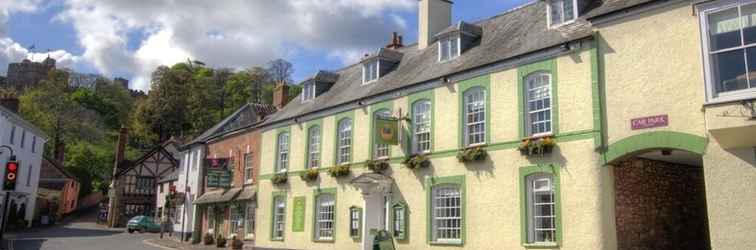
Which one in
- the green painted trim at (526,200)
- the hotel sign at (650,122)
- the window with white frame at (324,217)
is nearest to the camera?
the hotel sign at (650,122)

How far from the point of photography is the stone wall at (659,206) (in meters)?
15.2

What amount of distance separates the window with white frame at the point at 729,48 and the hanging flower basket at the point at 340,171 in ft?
42.7

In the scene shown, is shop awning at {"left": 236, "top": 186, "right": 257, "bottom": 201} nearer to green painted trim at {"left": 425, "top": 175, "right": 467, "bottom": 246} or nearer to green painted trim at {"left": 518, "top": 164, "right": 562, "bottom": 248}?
green painted trim at {"left": 425, "top": 175, "right": 467, "bottom": 246}

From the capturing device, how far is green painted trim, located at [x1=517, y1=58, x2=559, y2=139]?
16.0 m

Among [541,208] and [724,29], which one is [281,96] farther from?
[724,29]

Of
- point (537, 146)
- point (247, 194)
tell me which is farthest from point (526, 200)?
point (247, 194)

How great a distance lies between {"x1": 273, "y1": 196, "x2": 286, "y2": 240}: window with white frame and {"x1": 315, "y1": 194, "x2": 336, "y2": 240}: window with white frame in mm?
2638

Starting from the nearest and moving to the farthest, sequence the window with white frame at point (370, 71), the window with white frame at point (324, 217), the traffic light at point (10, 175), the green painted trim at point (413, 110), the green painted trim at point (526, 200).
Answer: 1. the green painted trim at point (526, 200)
2. the traffic light at point (10, 175)
3. the green painted trim at point (413, 110)
4. the window with white frame at point (324, 217)
5. the window with white frame at point (370, 71)

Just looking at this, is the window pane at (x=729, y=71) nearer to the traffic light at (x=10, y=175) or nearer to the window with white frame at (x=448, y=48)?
the window with white frame at (x=448, y=48)

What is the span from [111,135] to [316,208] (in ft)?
213

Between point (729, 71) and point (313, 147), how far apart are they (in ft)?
53.1

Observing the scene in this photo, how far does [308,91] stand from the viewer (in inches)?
1118

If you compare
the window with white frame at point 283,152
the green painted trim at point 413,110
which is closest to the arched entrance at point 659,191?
the green painted trim at point 413,110

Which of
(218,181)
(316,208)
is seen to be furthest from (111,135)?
(316,208)
